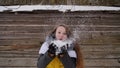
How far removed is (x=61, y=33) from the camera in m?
3.04

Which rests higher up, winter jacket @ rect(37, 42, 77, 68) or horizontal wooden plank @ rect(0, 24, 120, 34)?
winter jacket @ rect(37, 42, 77, 68)

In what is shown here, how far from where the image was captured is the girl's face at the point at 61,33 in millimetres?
2986

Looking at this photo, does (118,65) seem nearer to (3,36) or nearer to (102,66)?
(102,66)

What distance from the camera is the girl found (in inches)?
115

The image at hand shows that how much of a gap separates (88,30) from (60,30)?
180 inches

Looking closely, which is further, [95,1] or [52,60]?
[95,1]

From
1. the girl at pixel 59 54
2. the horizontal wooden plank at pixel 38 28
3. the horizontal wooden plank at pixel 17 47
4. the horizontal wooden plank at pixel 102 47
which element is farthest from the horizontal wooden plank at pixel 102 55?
the girl at pixel 59 54

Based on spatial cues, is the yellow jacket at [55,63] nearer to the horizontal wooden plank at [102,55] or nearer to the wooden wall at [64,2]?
the horizontal wooden plank at [102,55]

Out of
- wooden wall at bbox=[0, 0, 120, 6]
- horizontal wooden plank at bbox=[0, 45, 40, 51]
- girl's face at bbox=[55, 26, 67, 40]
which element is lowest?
horizontal wooden plank at bbox=[0, 45, 40, 51]

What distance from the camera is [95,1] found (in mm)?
11227

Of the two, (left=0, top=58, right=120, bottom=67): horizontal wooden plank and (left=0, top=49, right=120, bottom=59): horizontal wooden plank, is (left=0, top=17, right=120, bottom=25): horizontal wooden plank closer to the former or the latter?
(left=0, top=49, right=120, bottom=59): horizontal wooden plank

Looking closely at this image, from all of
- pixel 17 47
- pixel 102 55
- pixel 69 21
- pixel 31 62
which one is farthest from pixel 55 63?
pixel 69 21

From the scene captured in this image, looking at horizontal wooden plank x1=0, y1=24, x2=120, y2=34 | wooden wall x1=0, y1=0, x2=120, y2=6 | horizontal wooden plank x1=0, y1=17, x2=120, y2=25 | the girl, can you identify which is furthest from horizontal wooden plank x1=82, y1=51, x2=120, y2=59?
wooden wall x1=0, y1=0, x2=120, y2=6

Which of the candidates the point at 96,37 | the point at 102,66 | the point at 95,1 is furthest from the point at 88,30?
the point at 95,1
